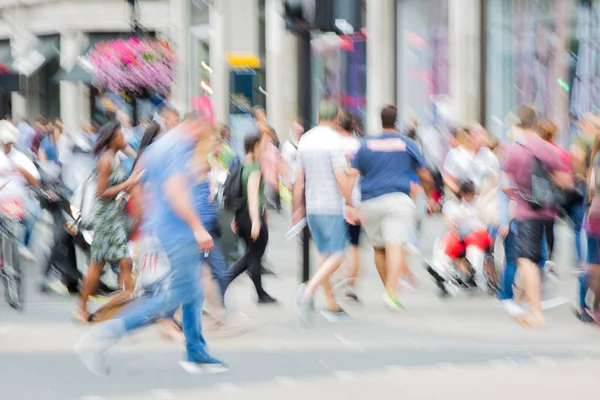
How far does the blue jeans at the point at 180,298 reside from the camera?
855cm

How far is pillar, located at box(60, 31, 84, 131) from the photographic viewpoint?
3997 centimetres

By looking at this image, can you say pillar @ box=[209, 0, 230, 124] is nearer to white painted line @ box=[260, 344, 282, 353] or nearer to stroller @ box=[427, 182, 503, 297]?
stroller @ box=[427, 182, 503, 297]

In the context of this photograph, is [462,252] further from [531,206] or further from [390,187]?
[531,206]

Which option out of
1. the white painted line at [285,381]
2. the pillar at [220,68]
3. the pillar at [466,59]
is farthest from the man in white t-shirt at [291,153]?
the white painted line at [285,381]

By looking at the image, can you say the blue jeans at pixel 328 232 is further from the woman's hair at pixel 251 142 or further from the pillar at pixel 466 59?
the pillar at pixel 466 59

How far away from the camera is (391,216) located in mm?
11867

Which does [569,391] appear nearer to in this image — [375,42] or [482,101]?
[482,101]

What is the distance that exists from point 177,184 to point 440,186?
7.20 metres

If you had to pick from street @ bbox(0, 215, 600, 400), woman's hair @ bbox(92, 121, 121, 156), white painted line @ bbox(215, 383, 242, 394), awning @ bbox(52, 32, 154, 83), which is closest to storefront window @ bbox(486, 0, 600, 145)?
street @ bbox(0, 215, 600, 400)

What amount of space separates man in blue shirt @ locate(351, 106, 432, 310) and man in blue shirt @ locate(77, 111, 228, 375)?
3.40 meters

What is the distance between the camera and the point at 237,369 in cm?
891

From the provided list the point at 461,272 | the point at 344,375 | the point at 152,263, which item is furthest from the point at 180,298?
the point at 461,272

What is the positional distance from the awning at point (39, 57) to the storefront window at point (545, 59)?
62.7 ft

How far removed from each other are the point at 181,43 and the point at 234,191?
78.9 feet
